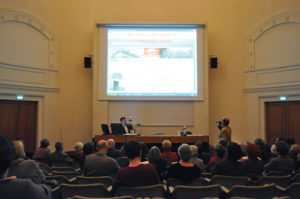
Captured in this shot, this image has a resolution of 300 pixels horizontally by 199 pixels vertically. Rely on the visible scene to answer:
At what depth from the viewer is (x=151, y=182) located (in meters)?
3.04

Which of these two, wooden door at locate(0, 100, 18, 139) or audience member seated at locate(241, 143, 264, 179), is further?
wooden door at locate(0, 100, 18, 139)

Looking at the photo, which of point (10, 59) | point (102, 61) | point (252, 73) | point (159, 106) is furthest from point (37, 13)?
point (252, 73)

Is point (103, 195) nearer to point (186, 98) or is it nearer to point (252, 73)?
point (186, 98)

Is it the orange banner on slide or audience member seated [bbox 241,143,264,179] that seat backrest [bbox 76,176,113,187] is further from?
the orange banner on slide

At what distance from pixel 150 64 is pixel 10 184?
27.8 feet

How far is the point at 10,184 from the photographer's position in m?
1.65

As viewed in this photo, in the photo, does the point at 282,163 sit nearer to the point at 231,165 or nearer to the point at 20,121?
the point at 231,165

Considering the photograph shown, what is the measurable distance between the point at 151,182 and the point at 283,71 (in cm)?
776

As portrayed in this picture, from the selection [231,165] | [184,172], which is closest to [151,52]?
[231,165]

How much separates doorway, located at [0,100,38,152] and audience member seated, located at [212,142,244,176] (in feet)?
23.8

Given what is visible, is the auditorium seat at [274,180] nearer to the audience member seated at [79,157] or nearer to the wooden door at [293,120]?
the audience member seated at [79,157]

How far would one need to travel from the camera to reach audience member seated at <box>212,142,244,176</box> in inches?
143

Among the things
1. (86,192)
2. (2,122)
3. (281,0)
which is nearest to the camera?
(86,192)

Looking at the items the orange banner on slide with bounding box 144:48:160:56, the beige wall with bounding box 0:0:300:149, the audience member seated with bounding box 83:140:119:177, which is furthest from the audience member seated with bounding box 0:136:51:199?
the beige wall with bounding box 0:0:300:149
